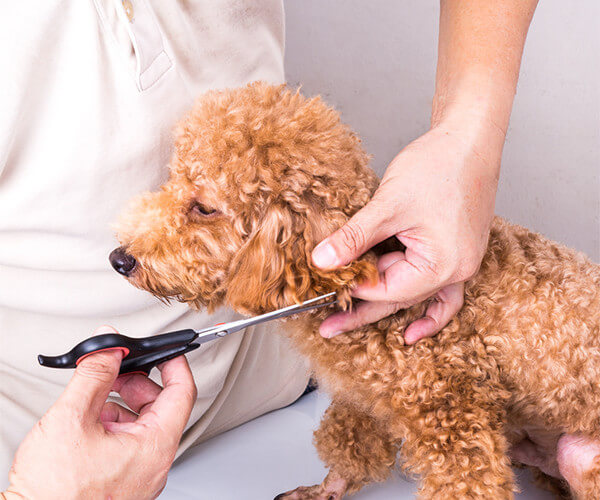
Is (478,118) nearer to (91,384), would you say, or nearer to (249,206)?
(249,206)

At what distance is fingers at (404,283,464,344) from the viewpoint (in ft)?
2.73

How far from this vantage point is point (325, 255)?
727 mm

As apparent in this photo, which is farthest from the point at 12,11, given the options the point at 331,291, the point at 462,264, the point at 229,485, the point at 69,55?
the point at 229,485

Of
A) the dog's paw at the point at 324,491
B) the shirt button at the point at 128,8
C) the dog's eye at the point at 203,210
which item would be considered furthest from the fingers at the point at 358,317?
the shirt button at the point at 128,8

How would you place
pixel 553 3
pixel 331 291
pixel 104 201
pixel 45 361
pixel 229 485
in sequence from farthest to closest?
pixel 553 3 < pixel 229 485 < pixel 104 201 < pixel 331 291 < pixel 45 361

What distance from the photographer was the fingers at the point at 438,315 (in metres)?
0.83

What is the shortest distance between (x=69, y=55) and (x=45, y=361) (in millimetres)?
426

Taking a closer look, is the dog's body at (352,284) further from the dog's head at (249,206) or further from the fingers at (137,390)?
the fingers at (137,390)

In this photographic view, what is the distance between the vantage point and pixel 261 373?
46.8 inches

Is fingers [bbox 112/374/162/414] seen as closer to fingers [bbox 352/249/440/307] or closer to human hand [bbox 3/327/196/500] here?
human hand [bbox 3/327/196/500]

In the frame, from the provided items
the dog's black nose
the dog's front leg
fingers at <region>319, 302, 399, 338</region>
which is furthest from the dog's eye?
the dog's front leg

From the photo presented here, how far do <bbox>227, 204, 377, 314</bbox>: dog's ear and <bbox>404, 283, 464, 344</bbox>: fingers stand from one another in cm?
11

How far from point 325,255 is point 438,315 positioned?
204mm

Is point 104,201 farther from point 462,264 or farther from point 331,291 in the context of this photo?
point 462,264
